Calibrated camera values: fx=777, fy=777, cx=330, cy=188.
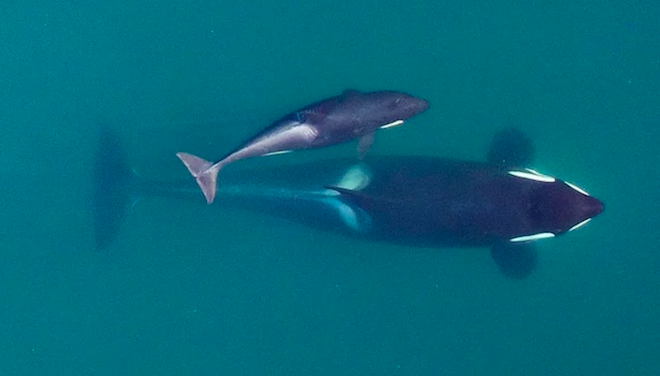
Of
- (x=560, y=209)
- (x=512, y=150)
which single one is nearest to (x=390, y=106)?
(x=560, y=209)

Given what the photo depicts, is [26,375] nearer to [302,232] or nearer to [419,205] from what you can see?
[302,232]

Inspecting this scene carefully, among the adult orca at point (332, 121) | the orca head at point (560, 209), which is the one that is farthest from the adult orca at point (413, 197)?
the adult orca at point (332, 121)

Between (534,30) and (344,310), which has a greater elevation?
(534,30)

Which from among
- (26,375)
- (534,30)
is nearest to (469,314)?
(534,30)

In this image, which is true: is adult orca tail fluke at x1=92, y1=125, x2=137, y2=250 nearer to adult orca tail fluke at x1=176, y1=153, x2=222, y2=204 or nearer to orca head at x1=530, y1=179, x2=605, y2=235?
adult orca tail fluke at x1=176, y1=153, x2=222, y2=204

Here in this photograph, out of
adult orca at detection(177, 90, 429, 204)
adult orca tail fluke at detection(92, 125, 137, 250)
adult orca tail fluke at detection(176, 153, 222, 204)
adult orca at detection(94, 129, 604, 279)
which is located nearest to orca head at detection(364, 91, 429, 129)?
adult orca at detection(177, 90, 429, 204)

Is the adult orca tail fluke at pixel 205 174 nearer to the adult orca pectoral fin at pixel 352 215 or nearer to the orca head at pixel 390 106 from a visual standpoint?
the orca head at pixel 390 106
